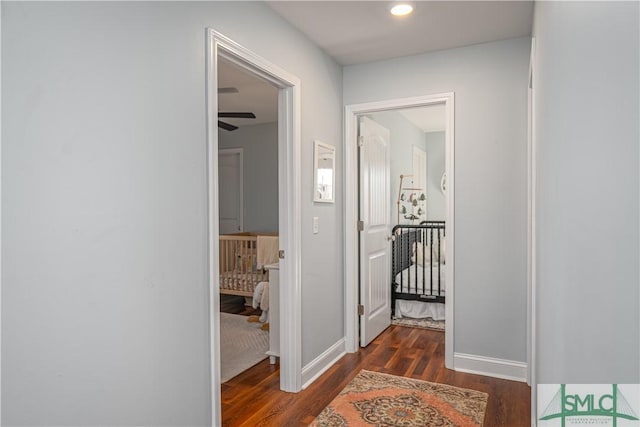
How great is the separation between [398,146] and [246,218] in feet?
8.38

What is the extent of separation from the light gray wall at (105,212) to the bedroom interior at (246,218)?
1317 mm

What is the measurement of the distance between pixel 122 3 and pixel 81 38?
0.84 feet

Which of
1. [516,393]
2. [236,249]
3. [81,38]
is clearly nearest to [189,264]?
[81,38]

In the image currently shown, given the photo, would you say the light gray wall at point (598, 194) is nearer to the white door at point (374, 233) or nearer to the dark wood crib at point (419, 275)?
the white door at point (374, 233)

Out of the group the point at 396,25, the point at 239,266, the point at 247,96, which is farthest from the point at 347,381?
the point at 247,96

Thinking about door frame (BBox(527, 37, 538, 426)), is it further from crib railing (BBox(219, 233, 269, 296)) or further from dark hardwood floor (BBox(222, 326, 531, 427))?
crib railing (BBox(219, 233, 269, 296))

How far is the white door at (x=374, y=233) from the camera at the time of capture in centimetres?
371

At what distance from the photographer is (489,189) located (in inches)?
122

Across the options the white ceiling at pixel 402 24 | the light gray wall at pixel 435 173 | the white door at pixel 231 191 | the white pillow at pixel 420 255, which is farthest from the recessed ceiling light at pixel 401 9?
the light gray wall at pixel 435 173

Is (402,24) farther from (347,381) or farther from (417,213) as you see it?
(417,213)

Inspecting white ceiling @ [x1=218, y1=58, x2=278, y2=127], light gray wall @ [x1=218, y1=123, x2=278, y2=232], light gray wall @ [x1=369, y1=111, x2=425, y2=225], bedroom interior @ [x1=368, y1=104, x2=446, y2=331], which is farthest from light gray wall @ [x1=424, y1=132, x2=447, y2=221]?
white ceiling @ [x1=218, y1=58, x2=278, y2=127]

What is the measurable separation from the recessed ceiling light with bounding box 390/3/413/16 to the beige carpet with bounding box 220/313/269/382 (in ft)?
9.20

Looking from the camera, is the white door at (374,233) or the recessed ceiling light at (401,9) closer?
the recessed ceiling light at (401,9)

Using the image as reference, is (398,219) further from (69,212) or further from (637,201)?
(637,201)
